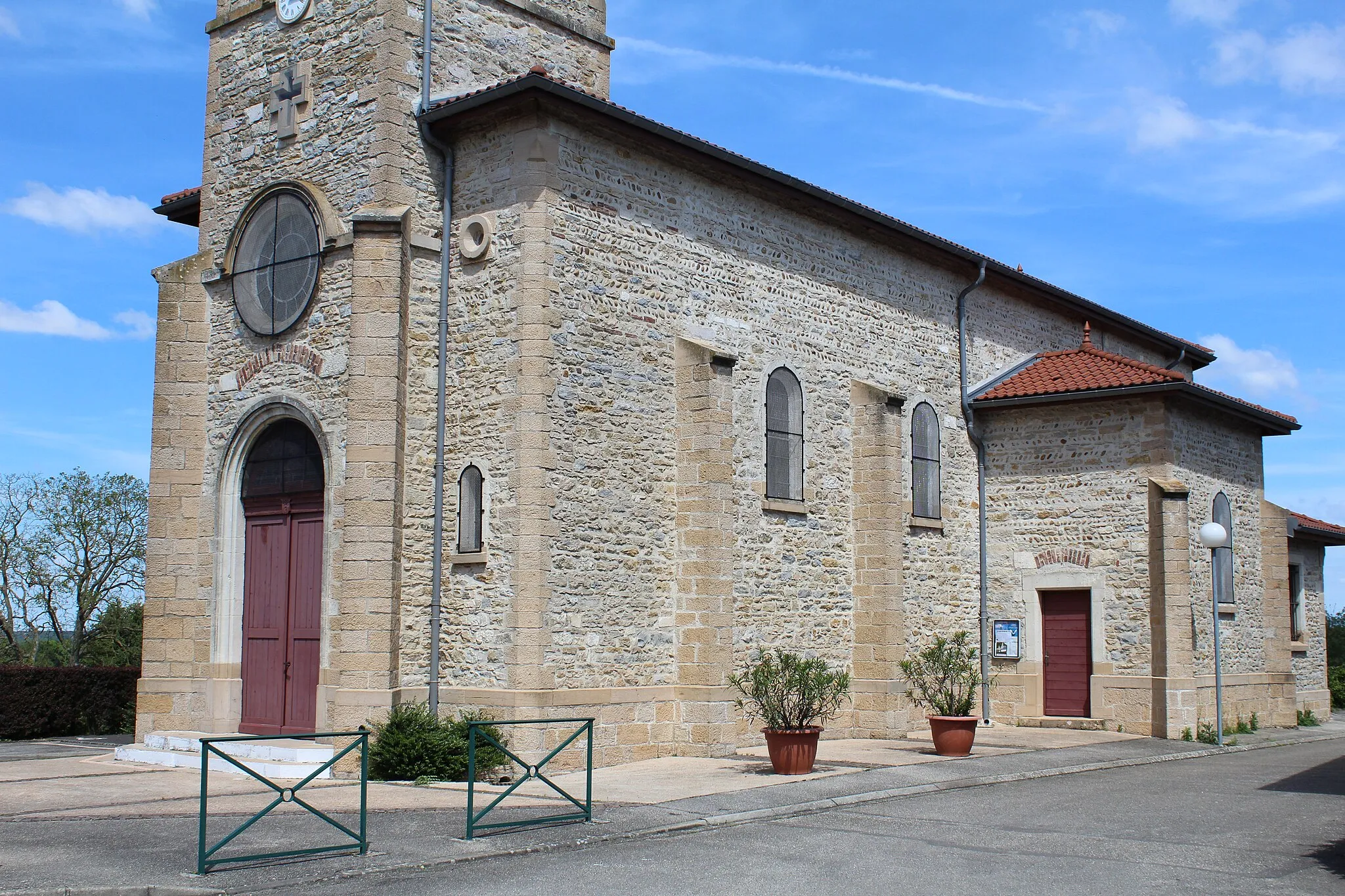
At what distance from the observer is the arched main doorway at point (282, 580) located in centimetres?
1486

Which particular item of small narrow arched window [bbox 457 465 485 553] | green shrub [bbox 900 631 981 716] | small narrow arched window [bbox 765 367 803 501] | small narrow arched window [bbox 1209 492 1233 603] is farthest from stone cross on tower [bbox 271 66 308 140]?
small narrow arched window [bbox 1209 492 1233 603]

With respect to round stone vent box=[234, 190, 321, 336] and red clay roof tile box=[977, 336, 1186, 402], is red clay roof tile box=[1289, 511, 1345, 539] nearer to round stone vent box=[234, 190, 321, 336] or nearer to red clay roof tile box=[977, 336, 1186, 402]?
red clay roof tile box=[977, 336, 1186, 402]

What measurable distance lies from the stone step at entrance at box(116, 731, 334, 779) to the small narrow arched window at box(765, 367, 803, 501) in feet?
21.4

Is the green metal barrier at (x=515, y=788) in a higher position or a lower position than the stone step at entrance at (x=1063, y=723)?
higher

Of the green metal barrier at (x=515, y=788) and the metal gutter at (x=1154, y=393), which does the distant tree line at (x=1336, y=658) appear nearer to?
the metal gutter at (x=1154, y=393)

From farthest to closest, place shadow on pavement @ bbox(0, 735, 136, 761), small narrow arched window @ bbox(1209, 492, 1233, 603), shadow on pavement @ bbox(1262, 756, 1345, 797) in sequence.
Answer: small narrow arched window @ bbox(1209, 492, 1233, 603)
shadow on pavement @ bbox(0, 735, 136, 761)
shadow on pavement @ bbox(1262, 756, 1345, 797)

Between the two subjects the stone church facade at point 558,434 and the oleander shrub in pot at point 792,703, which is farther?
the stone church facade at point 558,434

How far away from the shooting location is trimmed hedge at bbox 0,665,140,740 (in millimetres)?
17891

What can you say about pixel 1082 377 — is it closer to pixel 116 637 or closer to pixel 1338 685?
pixel 1338 685

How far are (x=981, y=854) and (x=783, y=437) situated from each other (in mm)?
8483

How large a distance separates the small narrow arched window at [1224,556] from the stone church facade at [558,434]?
98cm

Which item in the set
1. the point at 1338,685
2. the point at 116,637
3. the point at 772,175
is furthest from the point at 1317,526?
the point at 116,637

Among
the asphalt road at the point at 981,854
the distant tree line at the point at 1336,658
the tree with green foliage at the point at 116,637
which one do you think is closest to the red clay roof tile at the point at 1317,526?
the distant tree line at the point at 1336,658

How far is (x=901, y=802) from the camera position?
38.2 feet
